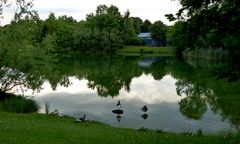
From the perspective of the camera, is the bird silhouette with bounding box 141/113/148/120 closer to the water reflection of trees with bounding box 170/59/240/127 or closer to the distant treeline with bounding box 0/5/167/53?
the water reflection of trees with bounding box 170/59/240/127

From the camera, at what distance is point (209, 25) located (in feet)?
36.3

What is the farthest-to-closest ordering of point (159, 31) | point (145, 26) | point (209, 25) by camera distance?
point (145, 26), point (159, 31), point (209, 25)

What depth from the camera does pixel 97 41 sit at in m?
130

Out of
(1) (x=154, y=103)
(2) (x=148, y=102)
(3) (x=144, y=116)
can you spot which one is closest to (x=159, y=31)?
(2) (x=148, y=102)

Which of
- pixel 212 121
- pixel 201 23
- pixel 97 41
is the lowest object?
pixel 212 121

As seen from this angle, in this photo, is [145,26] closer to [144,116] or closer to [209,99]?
[209,99]

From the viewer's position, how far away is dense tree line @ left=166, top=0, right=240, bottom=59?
396 inches

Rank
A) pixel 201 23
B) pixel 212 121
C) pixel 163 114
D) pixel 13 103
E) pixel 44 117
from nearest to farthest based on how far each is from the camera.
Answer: pixel 201 23 → pixel 44 117 → pixel 13 103 → pixel 212 121 → pixel 163 114

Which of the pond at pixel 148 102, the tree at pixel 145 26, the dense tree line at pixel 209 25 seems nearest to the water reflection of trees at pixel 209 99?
the pond at pixel 148 102

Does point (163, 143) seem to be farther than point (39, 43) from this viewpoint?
No

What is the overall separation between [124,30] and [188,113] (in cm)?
10987

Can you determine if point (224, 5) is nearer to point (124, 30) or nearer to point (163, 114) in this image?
point (163, 114)

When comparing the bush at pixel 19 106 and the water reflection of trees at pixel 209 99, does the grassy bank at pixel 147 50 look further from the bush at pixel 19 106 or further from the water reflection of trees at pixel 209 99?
the bush at pixel 19 106

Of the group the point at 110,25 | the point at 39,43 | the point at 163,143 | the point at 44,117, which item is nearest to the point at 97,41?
the point at 110,25
